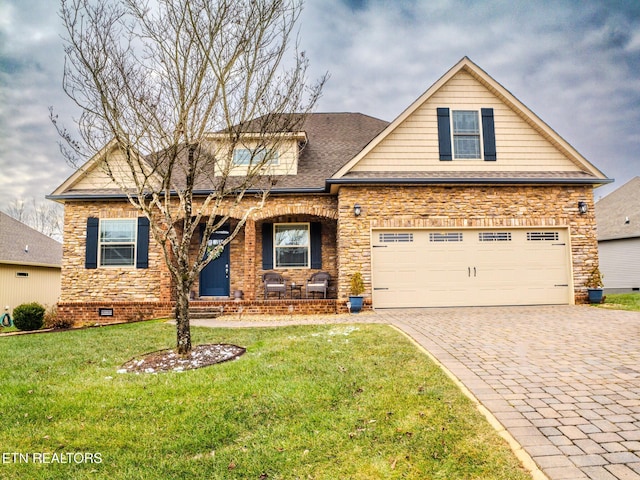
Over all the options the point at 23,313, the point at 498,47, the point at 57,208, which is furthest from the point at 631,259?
the point at 57,208

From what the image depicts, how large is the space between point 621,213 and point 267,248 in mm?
17882

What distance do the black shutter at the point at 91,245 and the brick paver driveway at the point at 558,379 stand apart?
9348mm

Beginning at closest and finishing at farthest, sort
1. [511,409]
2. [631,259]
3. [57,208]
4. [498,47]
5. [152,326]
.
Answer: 1. [511,409]
2. [152,326]
3. [498,47]
4. [631,259]
5. [57,208]

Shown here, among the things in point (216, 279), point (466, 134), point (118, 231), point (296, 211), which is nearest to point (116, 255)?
point (118, 231)

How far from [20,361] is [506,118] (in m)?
12.6

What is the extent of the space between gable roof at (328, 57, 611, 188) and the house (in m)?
0.03

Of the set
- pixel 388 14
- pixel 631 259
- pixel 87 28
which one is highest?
pixel 388 14

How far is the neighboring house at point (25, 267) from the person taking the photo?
701 inches

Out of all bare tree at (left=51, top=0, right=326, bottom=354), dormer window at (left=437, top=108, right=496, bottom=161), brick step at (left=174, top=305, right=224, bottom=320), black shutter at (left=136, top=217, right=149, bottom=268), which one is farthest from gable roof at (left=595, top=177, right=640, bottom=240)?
black shutter at (left=136, top=217, right=149, bottom=268)

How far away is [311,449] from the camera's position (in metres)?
3.05

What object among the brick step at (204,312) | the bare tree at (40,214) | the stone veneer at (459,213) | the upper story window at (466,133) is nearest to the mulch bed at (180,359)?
the brick step at (204,312)

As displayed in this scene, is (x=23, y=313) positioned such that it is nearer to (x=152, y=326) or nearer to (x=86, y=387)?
(x=152, y=326)

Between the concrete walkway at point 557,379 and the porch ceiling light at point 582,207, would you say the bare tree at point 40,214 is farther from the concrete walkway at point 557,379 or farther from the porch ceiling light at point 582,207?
the porch ceiling light at point 582,207

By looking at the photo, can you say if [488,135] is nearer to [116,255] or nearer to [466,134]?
[466,134]
